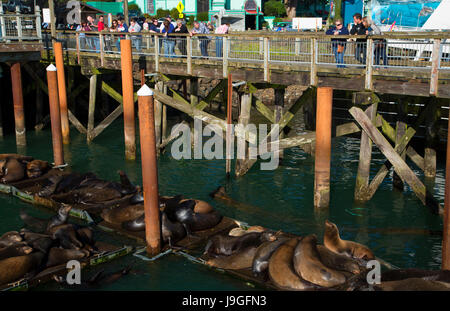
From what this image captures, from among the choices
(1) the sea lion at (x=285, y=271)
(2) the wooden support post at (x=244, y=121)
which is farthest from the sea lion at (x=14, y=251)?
(2) the wooden support post at (x=244, y=121)

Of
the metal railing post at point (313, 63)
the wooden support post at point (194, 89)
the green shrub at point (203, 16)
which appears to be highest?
the green shrub at point (203, 16)

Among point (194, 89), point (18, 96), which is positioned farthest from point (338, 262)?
point (18, 96)

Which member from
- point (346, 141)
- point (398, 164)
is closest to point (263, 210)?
point (398, 164)

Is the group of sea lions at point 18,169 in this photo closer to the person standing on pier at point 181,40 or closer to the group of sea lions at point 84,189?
the group of sea lions at point 84,189

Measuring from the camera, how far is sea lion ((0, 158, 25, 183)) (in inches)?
629

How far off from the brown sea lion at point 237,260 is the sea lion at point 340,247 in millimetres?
1435

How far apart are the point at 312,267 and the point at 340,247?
1036 millimetres

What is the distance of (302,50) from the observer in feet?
54.6

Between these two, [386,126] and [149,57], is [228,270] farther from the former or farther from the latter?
[149,57]

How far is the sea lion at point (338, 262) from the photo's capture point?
9.72 m

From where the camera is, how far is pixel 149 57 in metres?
19.8

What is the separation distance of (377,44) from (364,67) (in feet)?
3.17
